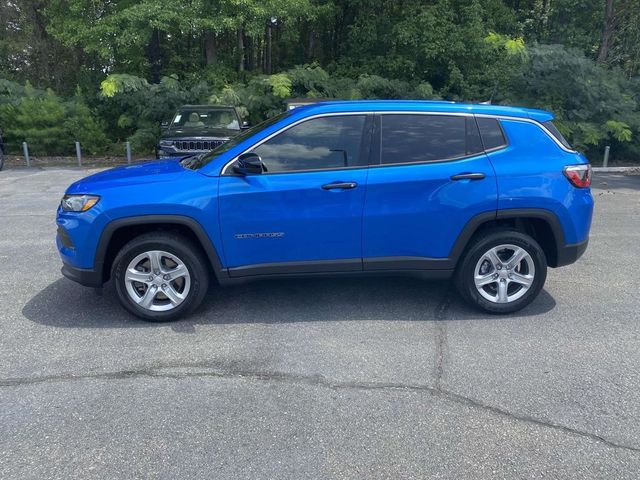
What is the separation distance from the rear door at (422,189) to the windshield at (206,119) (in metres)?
7.70

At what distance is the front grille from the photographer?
10922 mm

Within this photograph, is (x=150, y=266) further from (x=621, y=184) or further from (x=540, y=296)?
(x=621, y=184)

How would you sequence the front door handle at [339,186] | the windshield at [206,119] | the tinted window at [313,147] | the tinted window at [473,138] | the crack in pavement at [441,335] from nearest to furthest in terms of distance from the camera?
the crack in pavement at [441,335] < the front door handle at [339,186] < the tinted window at [313,147] < the tinted window at [473,138] < the windshield at [206,119]

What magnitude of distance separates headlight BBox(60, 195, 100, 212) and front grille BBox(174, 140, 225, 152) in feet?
21.8

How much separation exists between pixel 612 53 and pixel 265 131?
2002 cm

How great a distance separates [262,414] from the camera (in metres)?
3.23

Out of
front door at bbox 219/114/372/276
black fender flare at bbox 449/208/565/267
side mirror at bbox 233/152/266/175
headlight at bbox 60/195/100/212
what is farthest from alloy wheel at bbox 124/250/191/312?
black fender flare at bbox 449/208/565/267

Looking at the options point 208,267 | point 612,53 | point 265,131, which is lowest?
point 208,267

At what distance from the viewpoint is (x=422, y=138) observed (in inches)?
179

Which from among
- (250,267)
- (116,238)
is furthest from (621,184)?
(116,238)

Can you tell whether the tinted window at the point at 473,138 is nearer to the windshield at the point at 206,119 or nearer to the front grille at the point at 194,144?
the front grille at the point at 194,144

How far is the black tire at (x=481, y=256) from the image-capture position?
180 inches

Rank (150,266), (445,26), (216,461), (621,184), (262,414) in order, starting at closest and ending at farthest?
(216,461)
(262,414)
(150,266)
(621,184)
(445,26)

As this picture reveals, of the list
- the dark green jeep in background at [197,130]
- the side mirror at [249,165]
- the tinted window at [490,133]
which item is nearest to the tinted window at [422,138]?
the tinted window at [490,133]
